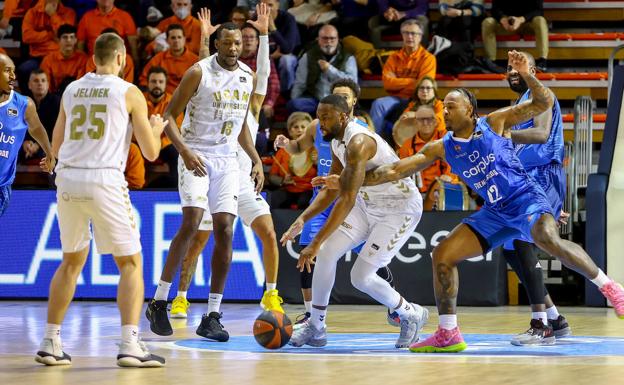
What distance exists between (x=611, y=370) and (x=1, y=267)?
8.07 meters

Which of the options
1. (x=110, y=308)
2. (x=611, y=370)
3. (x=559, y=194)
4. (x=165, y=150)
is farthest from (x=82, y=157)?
(x=165, y=150)

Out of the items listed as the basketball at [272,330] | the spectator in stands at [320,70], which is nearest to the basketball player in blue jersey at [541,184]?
the basketball at [272,330]

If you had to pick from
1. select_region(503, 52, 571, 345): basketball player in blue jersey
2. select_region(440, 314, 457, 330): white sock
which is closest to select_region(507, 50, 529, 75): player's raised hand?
select_region(503, 52, 571, 345): basketball player in blue jersey

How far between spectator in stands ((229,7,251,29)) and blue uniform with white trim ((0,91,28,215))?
202 inches

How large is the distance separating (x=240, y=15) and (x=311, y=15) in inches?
49.8

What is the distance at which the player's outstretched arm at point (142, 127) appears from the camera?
23.3ft

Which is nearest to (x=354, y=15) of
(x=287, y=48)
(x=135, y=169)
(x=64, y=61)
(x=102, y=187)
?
(x=287, y=48)

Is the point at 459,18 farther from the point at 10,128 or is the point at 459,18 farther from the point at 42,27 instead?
the point at 10,128

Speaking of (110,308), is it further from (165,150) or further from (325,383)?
(325,383)

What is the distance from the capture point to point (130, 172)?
13516 mm

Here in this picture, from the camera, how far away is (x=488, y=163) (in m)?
8.08

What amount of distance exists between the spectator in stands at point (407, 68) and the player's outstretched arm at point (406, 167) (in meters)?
5.97

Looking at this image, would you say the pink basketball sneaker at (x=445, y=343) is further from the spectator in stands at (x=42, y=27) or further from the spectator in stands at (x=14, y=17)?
the spectator in stands at (x=14, y=17)

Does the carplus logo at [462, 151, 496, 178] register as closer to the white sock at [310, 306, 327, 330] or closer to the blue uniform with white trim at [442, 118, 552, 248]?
the blue uniform with white trim at [442, 118, 552, 248]
